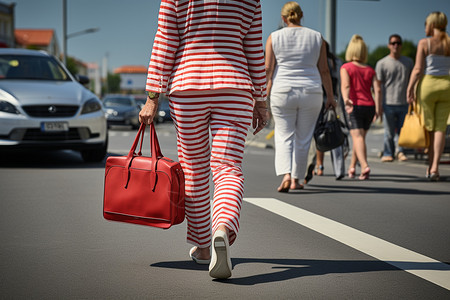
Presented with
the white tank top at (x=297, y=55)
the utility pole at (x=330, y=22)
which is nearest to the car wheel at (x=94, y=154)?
the white tank top at (x=297, y=55)

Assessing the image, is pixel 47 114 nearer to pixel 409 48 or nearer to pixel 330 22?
pixel 330 22

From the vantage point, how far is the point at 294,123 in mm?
7848

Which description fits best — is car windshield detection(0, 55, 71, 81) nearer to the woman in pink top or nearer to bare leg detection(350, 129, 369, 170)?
the woman in pink top


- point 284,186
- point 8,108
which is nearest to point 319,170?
point 284,186

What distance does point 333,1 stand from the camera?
15.3m

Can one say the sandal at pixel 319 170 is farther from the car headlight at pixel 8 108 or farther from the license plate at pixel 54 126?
the car headlight at pixel 8 108

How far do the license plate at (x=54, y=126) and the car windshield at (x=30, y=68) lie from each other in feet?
4.49

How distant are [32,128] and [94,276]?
21.1 feet

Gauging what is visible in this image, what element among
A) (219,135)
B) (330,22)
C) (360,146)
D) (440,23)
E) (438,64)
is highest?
(330,22)

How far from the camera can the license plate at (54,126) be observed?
10.3 meters

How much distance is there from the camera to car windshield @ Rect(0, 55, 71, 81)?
37.5ft

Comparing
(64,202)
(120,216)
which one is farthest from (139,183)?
(64,202)

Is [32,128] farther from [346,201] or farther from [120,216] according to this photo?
[120,216]

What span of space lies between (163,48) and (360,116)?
610 centimetres
